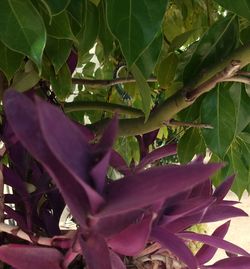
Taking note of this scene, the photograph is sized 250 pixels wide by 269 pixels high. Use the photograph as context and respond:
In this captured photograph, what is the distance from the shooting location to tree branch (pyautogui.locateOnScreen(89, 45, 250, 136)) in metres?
0.39

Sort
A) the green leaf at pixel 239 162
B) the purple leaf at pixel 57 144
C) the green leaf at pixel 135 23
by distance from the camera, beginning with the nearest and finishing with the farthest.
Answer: the purple leaf at pixel 57 144
the green leaf at pixel 135 23
the green leaf at pixel 239 162

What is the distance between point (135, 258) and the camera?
1.10ft

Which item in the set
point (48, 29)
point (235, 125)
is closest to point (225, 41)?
point (235, 125)

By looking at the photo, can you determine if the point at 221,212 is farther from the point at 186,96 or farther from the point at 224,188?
the point at 186,96

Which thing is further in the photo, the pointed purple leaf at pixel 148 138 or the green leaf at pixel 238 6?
the pointed purple leaf at pixel 148 138

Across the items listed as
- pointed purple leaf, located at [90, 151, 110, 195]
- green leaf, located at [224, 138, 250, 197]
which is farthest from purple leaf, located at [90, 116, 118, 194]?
green leaf, located at [224, 138, 250, 197]

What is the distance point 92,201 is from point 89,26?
0.21 metres

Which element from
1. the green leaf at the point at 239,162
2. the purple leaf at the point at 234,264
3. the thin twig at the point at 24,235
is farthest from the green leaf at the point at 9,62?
the green leaf at the point at 239,162

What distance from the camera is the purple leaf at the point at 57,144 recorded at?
0.19 metres

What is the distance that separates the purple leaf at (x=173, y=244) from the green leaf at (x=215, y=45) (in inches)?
8.5

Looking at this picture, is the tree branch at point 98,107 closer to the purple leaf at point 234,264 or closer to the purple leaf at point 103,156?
the purple leaf at point 234,264

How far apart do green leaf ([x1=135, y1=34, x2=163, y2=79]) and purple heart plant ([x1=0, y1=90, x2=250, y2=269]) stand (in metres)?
0.07

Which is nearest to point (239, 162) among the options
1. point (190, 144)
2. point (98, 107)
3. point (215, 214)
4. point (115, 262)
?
point (190, 144)

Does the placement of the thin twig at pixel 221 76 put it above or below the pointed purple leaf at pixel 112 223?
above
